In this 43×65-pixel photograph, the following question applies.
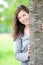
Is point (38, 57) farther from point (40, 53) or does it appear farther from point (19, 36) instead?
point (19, 36)

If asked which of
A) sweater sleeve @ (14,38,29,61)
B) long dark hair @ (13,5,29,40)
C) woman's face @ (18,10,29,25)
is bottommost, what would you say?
sweater sleeve @ (14,38,29,61)

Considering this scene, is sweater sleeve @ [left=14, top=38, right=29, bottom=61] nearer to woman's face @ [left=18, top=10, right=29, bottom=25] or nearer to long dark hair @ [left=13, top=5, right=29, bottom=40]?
long dark hair @ [left=13, top=5, right=29, bottom=40]

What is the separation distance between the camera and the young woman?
3998 millimetres

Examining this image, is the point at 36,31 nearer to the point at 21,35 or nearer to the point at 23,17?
the point at 23,17

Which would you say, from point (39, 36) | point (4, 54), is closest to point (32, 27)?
point (39, 36)

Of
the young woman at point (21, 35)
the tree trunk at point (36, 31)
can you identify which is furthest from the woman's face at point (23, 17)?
the tree trunk at point (36, 31)

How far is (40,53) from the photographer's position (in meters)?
3.48

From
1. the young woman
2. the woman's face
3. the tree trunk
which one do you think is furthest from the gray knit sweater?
the tree trunk

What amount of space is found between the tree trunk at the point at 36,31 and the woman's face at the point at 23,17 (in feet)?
1.62

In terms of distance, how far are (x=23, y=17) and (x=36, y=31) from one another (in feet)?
1.89

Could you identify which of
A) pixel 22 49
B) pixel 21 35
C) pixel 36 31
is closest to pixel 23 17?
pixel 21 35

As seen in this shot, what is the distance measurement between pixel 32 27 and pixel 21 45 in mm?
652

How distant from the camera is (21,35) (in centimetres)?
414

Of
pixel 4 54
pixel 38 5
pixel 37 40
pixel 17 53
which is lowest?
pixel 4 54
